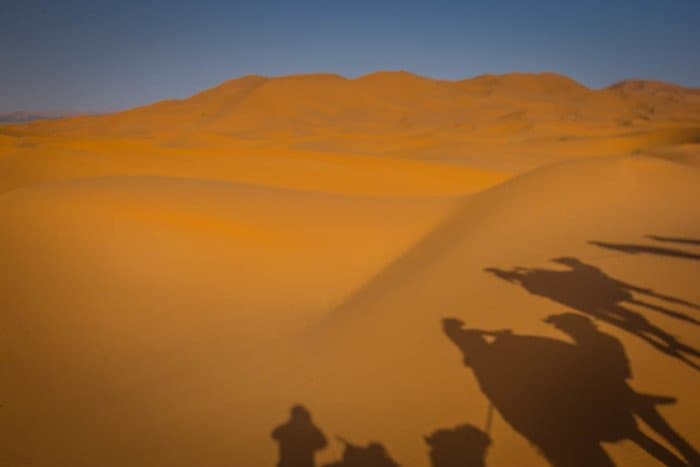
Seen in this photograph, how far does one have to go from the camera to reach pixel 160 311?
15.6ft

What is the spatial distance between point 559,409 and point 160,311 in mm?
4274

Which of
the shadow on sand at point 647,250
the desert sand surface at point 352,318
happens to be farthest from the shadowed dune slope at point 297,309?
the shadow on sand at point 647,250

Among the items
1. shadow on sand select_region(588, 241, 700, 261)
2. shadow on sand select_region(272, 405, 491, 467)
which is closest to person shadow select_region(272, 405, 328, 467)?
shadow on sand select_region(272, 405, 491, 467)

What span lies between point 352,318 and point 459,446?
2075 millimetres

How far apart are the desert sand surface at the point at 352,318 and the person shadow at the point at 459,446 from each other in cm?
7

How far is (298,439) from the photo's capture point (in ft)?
9.86

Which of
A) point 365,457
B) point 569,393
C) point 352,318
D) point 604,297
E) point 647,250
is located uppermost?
point 647,250

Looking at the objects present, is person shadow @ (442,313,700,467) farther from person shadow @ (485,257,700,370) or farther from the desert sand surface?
person shadow @ (485,257,700,370)

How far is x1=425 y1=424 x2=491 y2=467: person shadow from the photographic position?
2.64 metres

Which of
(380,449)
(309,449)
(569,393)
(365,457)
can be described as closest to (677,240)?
(569,393)

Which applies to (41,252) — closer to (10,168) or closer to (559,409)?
(559,409)

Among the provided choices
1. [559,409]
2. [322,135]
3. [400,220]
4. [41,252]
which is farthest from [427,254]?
[322,135]

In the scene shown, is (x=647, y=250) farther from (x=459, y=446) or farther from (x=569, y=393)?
(x=459, y=446)

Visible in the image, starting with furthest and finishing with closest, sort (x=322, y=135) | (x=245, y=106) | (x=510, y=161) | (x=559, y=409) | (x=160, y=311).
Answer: (x=245, y=106), (x=322, y=135), (x=510, y=161), (x=160, y=311), (x=559, y=409)
